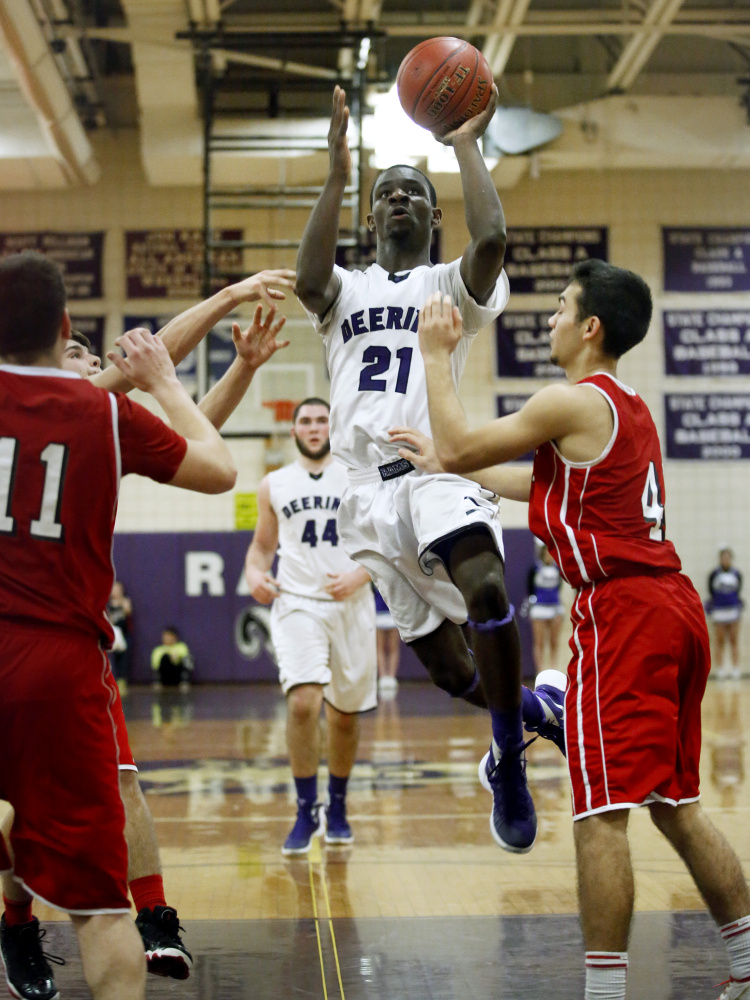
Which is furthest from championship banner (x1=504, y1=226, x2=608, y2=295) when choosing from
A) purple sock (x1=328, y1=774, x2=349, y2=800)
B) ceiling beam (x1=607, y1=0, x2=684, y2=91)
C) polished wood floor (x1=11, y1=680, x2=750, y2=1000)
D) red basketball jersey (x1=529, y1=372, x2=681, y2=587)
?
red basketball jersey (x1=529, y1=372, x2=681, y2=587)

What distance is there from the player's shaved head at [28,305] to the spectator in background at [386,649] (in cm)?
1166

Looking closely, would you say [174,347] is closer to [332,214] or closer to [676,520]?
[332,214]

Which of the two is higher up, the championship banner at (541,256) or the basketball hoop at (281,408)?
the championship banner at (541,256)

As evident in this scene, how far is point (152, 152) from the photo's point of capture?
47.7 ft

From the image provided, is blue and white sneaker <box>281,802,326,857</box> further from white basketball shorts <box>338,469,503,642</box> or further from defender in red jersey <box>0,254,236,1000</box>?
defender in red jersey <box>0,254,236,1000</box>

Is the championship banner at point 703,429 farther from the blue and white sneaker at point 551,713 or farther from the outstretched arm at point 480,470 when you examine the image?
the outstretched arm at point 480,470

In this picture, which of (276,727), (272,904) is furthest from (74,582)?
(276,727)

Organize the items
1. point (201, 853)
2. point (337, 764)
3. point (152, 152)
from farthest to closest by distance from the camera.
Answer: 1. point (152, 152)
2. point (337, 764)
3. point (201, 853)

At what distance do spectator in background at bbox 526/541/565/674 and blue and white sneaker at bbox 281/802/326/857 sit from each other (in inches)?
346

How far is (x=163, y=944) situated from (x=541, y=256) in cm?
1406

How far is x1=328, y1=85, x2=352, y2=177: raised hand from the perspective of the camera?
3889 millimetres

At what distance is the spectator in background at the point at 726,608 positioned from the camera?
15.6 m

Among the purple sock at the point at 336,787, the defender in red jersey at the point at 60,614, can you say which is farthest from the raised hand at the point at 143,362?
the purple sock at the point at 336,787

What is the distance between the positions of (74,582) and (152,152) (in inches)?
505
